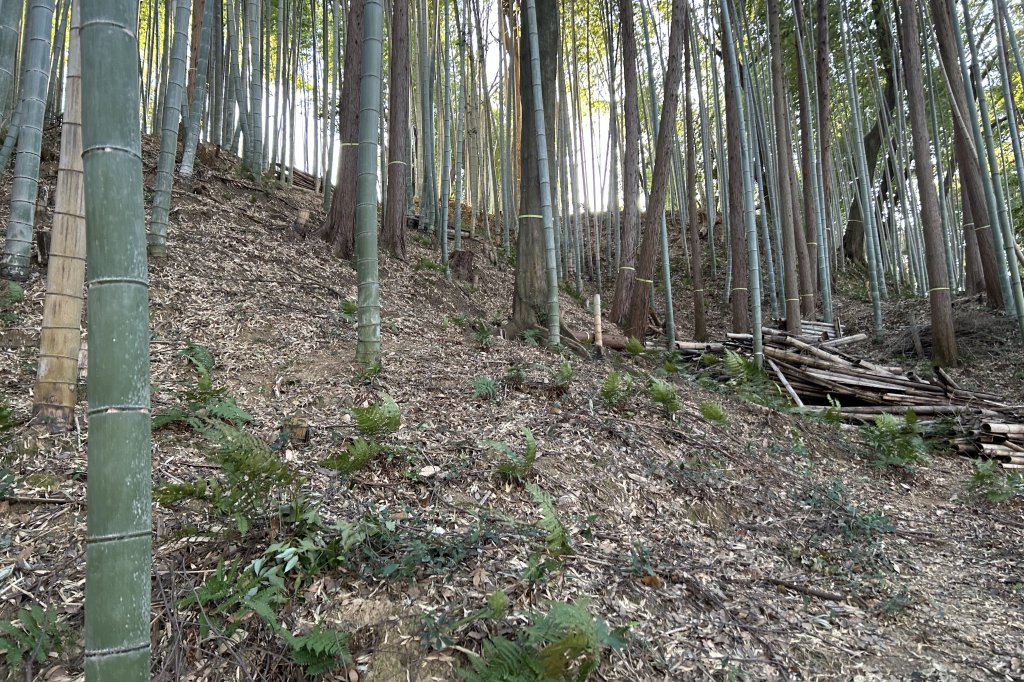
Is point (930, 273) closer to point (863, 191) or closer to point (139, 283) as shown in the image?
point (863, 191)

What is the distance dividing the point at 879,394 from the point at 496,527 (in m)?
4.84

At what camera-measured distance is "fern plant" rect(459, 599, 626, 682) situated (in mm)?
1559

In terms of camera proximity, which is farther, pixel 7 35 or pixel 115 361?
pixel 7 35

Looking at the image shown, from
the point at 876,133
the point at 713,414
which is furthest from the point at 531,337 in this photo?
the point at 876,133

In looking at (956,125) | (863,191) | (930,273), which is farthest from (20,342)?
(863,191)

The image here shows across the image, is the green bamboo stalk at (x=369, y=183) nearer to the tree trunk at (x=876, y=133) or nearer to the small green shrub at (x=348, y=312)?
the small green shrub at (x=348, y=312)

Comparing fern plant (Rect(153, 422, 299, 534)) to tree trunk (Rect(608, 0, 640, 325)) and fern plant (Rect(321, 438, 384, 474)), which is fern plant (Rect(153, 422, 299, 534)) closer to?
fern plant (Rect(321, 438, 384, 474))

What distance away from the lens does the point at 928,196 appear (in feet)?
22.5

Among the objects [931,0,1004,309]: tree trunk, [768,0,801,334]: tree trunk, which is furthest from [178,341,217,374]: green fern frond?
[931,0,1004,309]: tree trunk

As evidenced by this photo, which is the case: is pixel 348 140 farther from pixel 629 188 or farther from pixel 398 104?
pixel 629 188

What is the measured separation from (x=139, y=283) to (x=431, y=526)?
1452mm

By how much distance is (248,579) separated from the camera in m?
1.79

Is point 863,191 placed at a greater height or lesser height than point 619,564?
greater

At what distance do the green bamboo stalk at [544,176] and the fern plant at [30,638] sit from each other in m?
4.09
